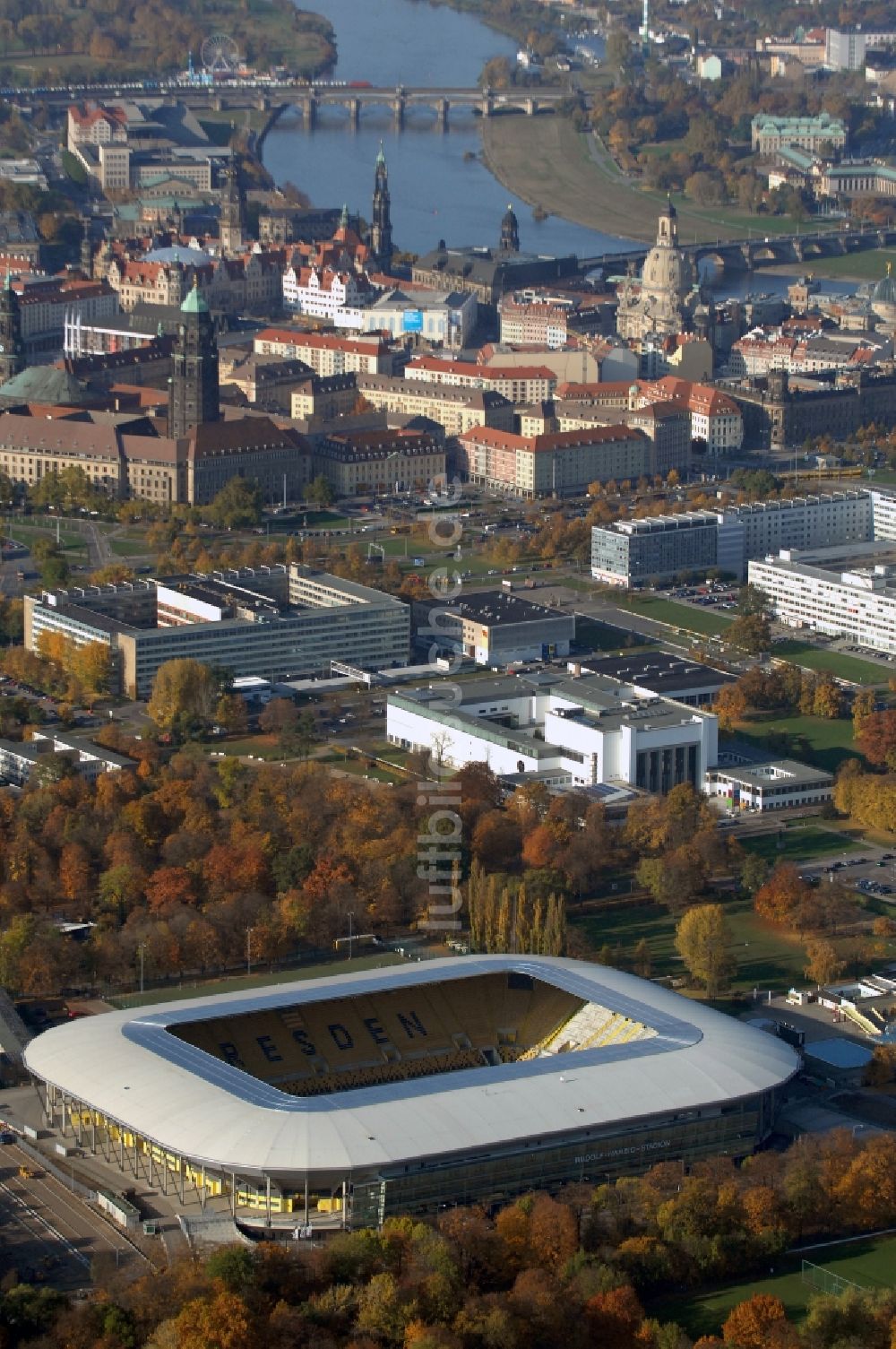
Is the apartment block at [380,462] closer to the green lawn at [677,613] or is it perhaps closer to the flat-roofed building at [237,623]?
the green lawn at [677,613]

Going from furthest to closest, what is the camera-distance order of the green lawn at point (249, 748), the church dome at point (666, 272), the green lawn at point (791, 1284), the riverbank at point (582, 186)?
the riverbank at point (582, 186), the church dome at point (666, 272), the green lawn at point (249, 748), the green lawn at point (791, 1284)

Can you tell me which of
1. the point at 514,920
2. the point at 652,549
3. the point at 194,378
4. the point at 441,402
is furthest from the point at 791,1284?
the point at 441,402

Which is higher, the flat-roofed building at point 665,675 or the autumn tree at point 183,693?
the flat-roofed building at point 665,675

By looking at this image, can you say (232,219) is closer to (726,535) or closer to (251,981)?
(726,535)

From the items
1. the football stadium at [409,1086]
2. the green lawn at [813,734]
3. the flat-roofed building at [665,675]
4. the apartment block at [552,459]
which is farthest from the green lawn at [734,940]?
the apartment block at [552,459]

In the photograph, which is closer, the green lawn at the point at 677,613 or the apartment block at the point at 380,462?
the green lawn at the point at 677,613
